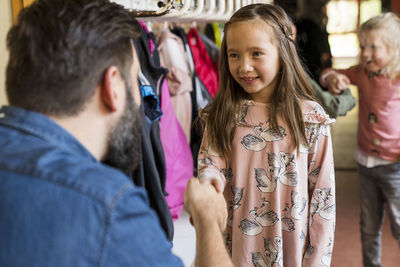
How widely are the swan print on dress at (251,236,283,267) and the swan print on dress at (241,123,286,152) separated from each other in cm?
30

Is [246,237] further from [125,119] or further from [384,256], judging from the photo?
[384,256]

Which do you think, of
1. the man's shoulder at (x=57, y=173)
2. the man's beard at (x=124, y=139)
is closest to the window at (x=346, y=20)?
the man's beard at (x=124, y=139)

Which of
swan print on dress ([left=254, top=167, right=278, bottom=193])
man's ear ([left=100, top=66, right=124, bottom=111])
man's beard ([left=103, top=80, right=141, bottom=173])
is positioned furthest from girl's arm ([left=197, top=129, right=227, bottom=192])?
man's ear ([left=100, top=66, right=124, bottom=111])

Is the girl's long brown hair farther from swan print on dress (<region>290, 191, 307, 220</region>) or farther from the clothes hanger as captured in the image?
the clothes hanger

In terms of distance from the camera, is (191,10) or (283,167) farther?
(191,10)

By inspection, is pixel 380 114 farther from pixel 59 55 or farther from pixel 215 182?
pixel 59 55

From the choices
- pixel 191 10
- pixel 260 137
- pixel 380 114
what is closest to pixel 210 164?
pixel 260 137

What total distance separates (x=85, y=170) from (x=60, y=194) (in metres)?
0.06

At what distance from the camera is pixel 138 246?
0.77m

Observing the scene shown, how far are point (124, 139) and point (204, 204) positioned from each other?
1.10 feet

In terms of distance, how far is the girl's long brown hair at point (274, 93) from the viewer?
1465 millimetres

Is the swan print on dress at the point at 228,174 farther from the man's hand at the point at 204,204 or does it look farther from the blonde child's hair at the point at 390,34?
the blonde child's hair at the point at 390,34

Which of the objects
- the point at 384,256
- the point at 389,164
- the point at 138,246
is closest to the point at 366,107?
the point at 389,164

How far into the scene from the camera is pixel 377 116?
7.89 ft
